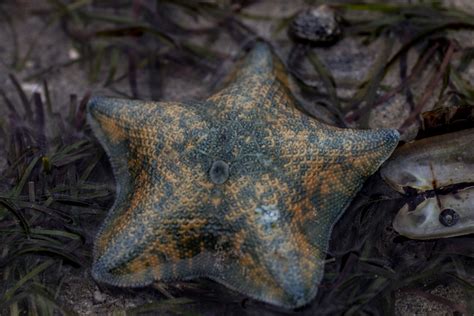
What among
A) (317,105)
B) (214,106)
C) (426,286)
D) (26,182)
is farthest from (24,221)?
(426,286)

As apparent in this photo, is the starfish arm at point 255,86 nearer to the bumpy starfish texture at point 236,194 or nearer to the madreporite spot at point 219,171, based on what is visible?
the bumpy starfish texture at point 236,194

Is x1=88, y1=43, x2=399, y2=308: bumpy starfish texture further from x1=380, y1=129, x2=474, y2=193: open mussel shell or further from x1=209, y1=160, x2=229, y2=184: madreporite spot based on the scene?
x1=380, y1=129, x2=474, y2=193: open mussel shell

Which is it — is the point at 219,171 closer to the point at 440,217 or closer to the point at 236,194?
the point at 236,194

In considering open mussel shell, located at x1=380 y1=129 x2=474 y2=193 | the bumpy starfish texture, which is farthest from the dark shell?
open mussel shell, located at x1=380 y1=129 x2=474 y2=193

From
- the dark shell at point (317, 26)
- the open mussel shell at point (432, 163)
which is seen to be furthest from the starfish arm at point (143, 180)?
the dark shell at point (317, 26)

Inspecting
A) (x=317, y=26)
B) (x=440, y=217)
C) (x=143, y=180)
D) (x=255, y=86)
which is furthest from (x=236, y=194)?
(x=317, y=26)

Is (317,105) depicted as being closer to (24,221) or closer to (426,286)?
(426,286)
